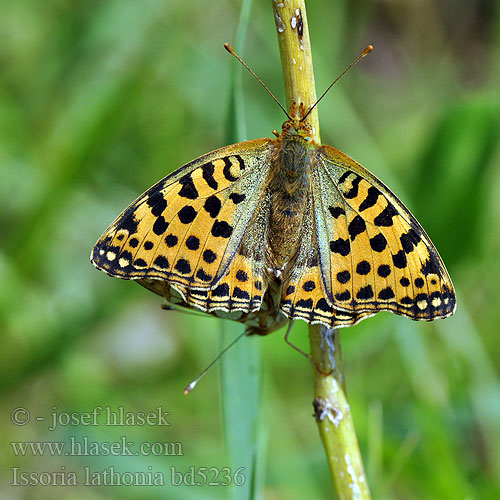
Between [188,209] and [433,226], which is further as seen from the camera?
[433,226]

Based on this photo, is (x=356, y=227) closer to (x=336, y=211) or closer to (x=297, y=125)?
(x=336, y=211)

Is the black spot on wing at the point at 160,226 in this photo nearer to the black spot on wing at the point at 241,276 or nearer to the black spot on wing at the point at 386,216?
the black spot on wing at the point at 241,276

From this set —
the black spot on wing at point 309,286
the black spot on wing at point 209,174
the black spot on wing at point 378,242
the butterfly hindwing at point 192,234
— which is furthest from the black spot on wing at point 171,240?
the black spot on wing at point 378,242

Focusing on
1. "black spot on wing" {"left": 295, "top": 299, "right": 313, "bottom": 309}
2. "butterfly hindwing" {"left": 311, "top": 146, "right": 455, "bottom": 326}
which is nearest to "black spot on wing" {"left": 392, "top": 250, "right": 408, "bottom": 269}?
"butterfly hindwing" {"left": 311, "top": 146, "right": 455, "bottom": 326}

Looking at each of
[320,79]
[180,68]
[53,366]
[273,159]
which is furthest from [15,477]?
[320,79]

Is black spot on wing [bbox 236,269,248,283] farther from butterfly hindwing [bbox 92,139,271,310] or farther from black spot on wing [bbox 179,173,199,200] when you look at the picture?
black spot on wing [bbox 179,173,199,200]

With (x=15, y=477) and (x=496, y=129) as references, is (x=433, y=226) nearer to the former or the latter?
(x=496, y=129)
